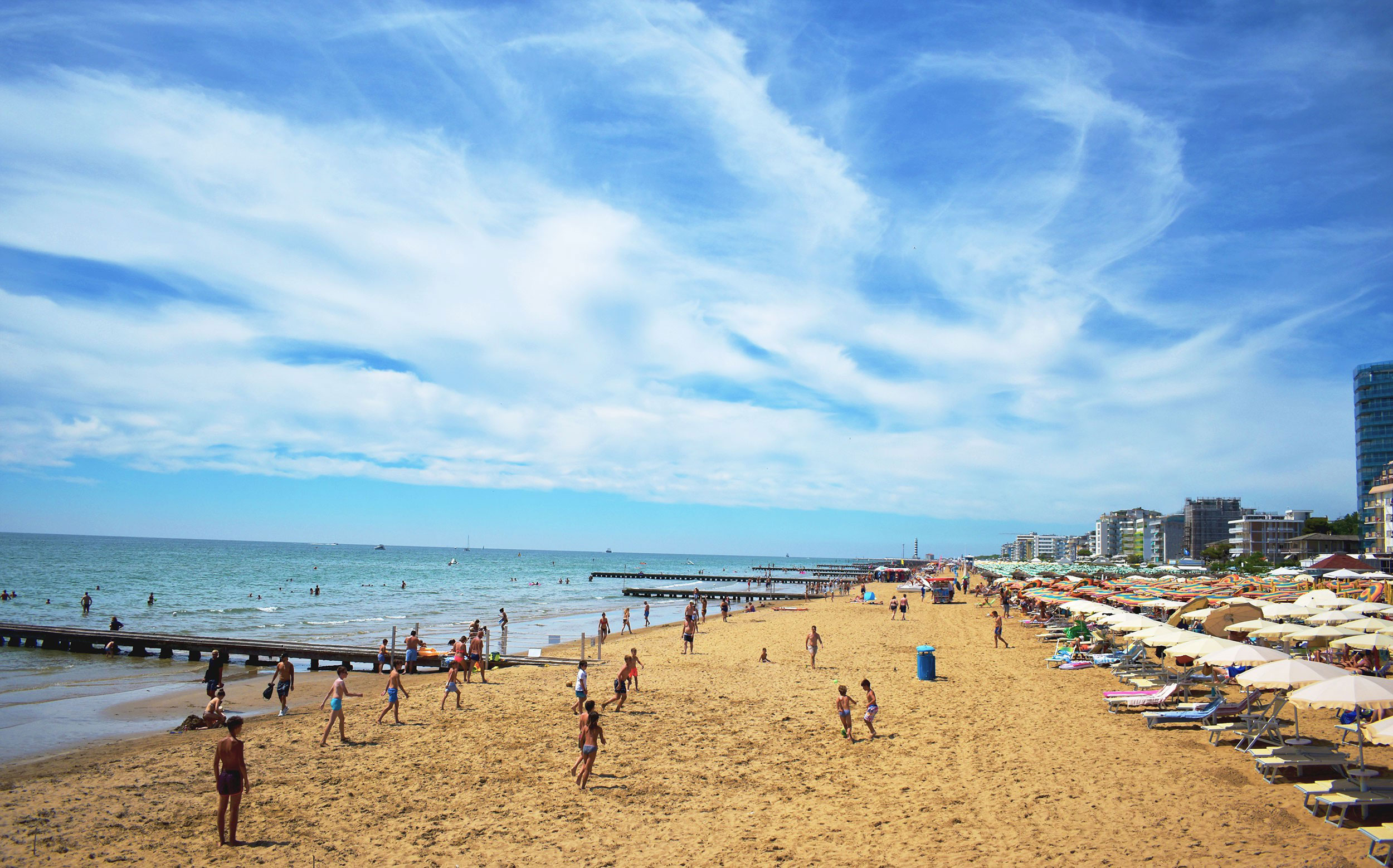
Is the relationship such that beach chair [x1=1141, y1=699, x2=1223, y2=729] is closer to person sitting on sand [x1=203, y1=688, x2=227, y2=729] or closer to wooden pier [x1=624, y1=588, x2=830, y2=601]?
person sitting on sand [x1=203, y1=688, x2=227, y2=729]

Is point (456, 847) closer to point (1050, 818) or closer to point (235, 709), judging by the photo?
point (1050, 818)

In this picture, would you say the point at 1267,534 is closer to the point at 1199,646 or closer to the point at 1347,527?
the point at 1347,527

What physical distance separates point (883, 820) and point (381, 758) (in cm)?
852

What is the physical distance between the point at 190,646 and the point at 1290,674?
108 ft

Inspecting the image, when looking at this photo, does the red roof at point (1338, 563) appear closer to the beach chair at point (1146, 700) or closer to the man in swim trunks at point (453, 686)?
the beach chair at point (1146, 700)

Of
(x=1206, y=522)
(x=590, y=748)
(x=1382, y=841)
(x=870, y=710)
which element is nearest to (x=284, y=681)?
(x=590, y=748)

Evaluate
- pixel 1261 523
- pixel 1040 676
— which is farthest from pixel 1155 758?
pixel 1261 523

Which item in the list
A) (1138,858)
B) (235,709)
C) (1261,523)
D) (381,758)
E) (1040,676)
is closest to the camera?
(1138,858)

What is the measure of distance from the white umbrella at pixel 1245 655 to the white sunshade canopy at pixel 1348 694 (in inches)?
82.0

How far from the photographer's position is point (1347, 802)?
28.1 ft

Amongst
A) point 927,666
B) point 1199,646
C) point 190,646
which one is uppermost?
point 1199,646

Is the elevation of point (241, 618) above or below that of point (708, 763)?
below

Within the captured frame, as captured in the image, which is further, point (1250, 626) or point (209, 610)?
point (209, 610)

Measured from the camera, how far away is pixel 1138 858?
27.0 ft
